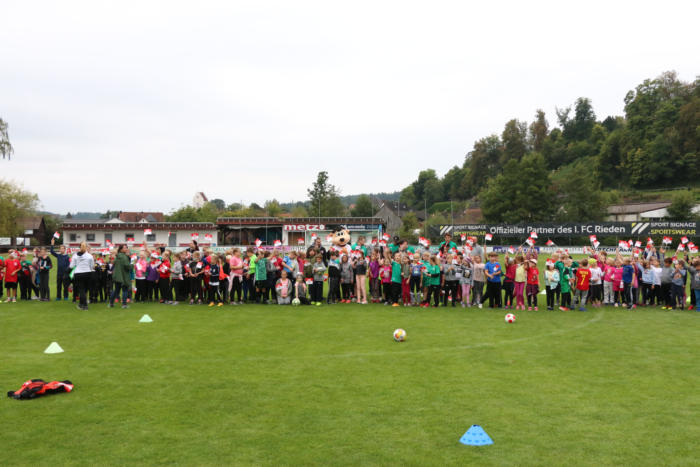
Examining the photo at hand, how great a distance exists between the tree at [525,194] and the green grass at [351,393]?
51.0 meters

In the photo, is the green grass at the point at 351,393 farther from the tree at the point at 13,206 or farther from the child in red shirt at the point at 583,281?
the tree at the point at 13,206

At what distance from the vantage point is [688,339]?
10742mm

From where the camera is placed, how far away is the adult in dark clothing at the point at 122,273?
15.2m

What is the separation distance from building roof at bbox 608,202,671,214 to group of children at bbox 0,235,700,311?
5023 cm

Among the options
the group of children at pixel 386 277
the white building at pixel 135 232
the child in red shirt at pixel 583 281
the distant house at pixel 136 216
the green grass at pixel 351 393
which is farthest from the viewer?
the distant house at pixel 136 216

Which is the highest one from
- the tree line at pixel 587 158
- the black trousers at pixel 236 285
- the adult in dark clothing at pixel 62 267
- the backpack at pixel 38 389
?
the tree line at pixel 587 158

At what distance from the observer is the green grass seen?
527 cm

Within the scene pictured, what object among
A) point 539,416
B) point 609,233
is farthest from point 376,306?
point 609,233

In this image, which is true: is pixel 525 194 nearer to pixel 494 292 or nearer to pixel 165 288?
pixel 494 292

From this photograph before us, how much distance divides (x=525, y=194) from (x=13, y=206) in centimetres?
6273

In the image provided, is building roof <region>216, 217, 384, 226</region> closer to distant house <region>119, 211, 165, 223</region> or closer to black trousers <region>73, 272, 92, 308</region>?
black trousers <region>73, 272, 92, 308</region>

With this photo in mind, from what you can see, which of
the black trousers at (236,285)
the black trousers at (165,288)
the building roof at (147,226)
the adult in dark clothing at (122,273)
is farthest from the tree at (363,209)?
the adult in dark clothing at (122,273)

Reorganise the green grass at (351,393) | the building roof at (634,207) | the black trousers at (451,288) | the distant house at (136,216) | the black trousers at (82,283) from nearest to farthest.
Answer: the green grass at (351,393) < the black trousers at (82,283) < the black trousers at (451,288) < the building roof at (634,207) < the distant house at (136,216)

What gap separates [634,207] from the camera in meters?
63.0
